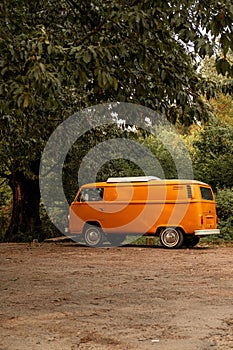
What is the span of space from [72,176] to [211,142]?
20.9ft

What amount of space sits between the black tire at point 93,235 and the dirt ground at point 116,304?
481 cm

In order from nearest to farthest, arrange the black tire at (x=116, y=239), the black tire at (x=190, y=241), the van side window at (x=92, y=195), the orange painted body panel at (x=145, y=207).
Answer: the orange painted body panel at (x=145, y=207) < the black tire at (x=190, y=241) < the van side window at (x=92, y=195) < the black tire at (x=116, y=239)

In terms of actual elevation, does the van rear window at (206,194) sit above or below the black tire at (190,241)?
above

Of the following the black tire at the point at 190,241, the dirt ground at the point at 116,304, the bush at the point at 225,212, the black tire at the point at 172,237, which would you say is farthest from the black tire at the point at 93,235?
the bush at the point at 225,212

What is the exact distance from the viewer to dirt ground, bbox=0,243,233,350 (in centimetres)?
562

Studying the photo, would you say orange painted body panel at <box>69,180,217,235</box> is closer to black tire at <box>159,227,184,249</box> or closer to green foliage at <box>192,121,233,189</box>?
black tire at <box>159,227,184,249</box>

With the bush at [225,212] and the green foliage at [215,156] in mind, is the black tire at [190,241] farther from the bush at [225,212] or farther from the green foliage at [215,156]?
the green foliage at [215,156]

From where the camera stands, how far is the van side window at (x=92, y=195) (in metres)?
19.5

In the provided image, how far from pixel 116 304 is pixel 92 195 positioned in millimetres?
11959

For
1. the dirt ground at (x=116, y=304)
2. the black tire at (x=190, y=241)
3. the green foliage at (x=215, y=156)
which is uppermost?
the green foliage at (x=215, y=156)

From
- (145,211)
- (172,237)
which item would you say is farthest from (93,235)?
(172,237)

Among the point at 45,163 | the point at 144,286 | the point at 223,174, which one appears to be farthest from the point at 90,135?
the point at 144,286

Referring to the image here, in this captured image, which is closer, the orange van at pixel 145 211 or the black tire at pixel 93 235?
the orange van at pixel 145 211

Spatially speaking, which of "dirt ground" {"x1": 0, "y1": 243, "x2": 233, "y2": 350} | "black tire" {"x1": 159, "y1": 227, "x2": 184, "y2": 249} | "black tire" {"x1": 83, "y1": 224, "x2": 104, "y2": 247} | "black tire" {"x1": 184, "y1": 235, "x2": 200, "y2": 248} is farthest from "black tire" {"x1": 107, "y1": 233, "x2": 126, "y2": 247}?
"dirt ground" {"x1": 0, "y1": 243, "x2": 233, "y2": 350}
